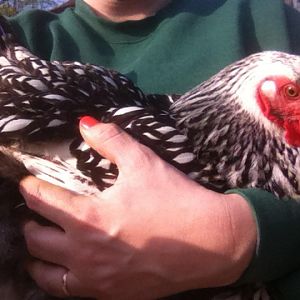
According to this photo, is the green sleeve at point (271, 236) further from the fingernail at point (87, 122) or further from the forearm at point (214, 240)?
the fingernail at point (87, 122)

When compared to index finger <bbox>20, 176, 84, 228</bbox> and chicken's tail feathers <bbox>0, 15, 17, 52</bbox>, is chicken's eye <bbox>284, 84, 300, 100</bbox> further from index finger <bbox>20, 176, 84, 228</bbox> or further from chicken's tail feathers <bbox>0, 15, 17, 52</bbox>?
chicken's tail feathers <bbox>0, 15, 17, 52</bbox>

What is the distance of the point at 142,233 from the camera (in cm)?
113

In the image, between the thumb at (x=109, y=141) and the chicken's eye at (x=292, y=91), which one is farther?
the chicken's eye at (x=292, y=91)

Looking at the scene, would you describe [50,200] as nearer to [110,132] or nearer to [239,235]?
[110,132]

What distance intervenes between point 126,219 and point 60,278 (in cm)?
16

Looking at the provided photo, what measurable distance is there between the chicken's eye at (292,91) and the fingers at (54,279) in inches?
21.7

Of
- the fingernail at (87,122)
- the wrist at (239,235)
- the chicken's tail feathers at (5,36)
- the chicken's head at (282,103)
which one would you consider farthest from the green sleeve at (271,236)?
the chicken's tail feathers at (5,36)

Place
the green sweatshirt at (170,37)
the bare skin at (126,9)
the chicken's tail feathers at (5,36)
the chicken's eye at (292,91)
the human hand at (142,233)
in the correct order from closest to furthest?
the human hand at (142,233)
the chicken's eye at (292,91)
the chicken's tail feathers at (5,36)
the green sweatshirt at (170,37)
the bare skin at (126,9)

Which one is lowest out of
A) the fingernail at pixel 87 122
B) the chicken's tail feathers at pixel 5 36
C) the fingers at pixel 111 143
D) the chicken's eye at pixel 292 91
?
the chicken's eye at pixel 292 91

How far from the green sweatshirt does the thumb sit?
435mm

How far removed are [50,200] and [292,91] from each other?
0.52 metres

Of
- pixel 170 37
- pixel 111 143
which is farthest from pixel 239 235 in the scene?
pixel 170 37

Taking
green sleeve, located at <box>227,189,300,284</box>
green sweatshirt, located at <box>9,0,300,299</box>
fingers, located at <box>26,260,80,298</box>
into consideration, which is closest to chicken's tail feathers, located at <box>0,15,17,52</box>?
green sweatshirt, located at <box>9,0,300,299</box>

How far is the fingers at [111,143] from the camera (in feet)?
3.79
